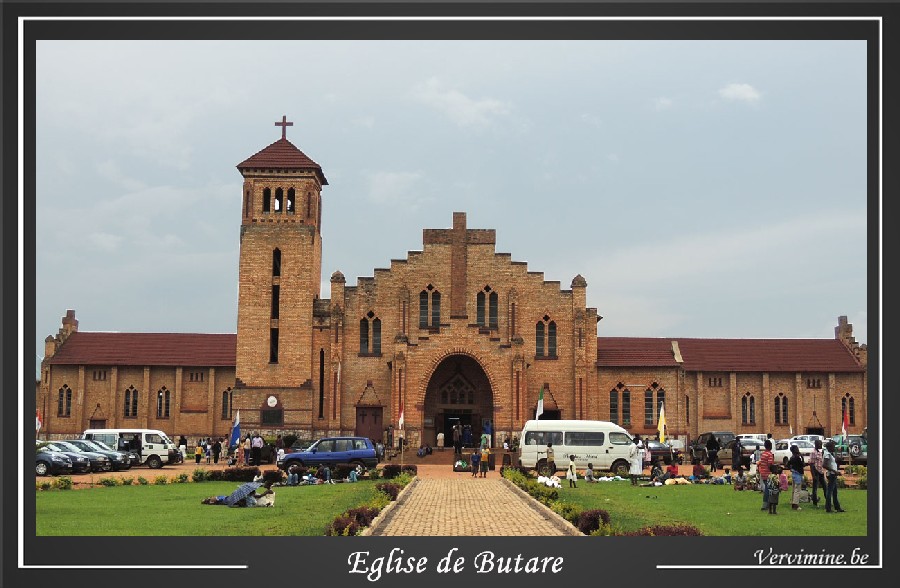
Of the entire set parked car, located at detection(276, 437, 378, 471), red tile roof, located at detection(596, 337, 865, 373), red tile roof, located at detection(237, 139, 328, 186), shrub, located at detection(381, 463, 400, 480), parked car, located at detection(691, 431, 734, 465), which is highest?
red tile roof, located at detection(237, 139, 328, 186)

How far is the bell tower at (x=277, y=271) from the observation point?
177 ft

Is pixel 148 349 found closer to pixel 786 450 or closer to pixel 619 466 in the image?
pixel 619 466

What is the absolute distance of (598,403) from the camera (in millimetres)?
54406

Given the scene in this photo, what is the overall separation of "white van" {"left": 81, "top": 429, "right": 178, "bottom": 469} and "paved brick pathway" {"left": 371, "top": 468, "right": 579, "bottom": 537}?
15.1 metres

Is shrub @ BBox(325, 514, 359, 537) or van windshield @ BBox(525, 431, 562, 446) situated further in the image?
van windshield @ BBox(525, 431, 562, 446)

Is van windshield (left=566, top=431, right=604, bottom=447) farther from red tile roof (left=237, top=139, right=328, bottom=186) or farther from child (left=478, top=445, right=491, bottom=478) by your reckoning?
red tile roof (left=237, top=139, right=328, bottom=186)

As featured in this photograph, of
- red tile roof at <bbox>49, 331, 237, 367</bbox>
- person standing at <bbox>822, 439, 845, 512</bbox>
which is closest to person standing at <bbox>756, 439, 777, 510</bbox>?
person standing at <bbox>822, 439, 845, 512</bbox>

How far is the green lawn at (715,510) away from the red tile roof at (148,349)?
116ft

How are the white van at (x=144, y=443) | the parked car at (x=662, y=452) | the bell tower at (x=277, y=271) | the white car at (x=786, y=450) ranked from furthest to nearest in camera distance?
1. the bell tower at (x=277, y=271)
2. the parked car at (x=662, y=452)
3. the white van at (x=144, y=443)
4. the white car at (x=786, y=450)

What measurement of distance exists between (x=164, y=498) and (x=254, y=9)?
18.0 meters

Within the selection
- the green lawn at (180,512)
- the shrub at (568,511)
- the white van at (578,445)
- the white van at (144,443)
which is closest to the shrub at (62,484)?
the green lawn at (180,512)

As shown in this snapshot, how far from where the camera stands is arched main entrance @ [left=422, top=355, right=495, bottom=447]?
179 ft

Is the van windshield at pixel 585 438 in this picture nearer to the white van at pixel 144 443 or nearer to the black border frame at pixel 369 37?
the white van at pixel 144 443
